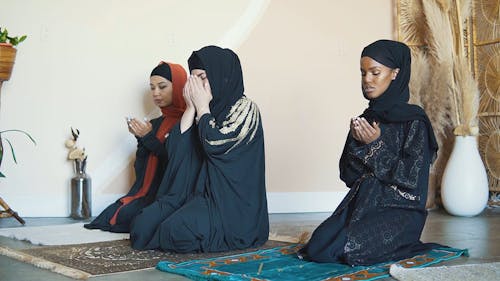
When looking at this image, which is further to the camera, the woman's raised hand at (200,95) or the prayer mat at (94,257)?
the woman's raised hand at (200,95)

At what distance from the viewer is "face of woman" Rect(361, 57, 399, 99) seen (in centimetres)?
295

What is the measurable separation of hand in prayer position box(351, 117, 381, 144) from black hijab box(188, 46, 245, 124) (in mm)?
753

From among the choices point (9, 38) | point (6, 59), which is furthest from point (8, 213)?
point (9, 38)

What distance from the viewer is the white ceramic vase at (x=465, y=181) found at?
4688mm

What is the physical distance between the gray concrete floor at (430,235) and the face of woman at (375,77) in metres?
0.81

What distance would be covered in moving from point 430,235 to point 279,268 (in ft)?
4.60

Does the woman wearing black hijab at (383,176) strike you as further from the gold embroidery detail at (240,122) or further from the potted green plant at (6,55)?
the potted green plant at (6,55)

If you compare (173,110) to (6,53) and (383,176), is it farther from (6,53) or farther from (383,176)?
(383,176)

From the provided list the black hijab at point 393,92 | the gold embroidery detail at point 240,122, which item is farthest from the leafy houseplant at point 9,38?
the black hijab at point 393,92

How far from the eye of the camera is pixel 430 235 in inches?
144

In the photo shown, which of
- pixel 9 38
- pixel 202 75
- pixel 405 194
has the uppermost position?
pixel 9 38

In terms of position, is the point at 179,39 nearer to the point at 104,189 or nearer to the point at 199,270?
the point at 104,189

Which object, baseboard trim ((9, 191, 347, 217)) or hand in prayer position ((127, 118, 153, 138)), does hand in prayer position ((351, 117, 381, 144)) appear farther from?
baseboard trim ((9, 191, 347, 217))

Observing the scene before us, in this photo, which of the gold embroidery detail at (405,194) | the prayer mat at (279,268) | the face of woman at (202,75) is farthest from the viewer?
the face of woman at (202,75)
